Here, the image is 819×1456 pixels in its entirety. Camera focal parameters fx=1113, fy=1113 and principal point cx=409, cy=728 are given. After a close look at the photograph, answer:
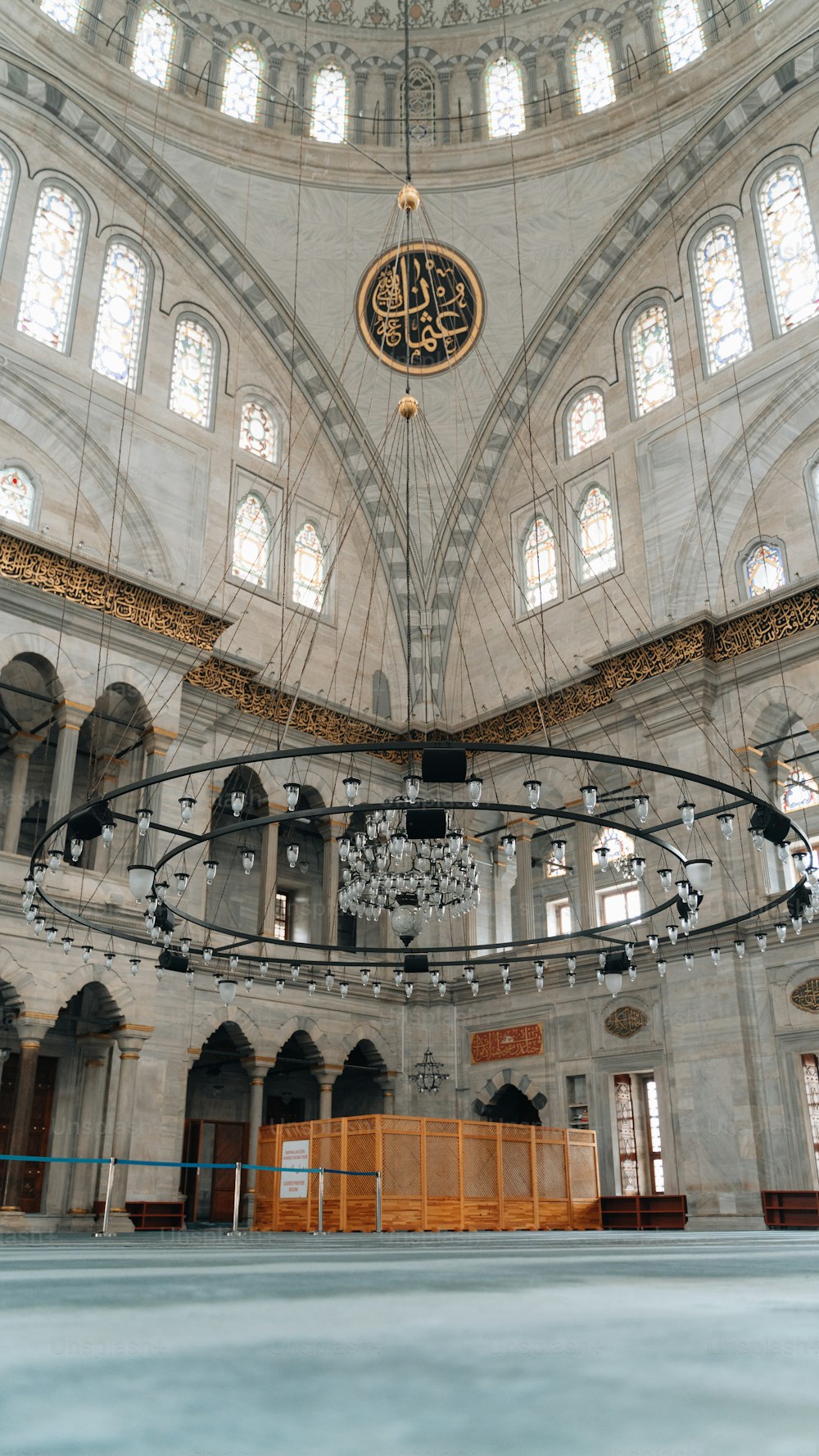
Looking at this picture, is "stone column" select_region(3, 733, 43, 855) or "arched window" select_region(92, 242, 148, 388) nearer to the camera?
"stone column" select_region(3, 733, 43, 855)

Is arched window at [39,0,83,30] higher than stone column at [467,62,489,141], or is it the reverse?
Answer: stone column at [467,62,489,141]

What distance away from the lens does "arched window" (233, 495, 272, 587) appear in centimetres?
1689

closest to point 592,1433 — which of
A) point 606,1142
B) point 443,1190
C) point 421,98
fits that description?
point 443,1190

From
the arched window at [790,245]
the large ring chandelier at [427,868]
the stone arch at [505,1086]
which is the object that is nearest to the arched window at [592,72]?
the arched window at [790,245]

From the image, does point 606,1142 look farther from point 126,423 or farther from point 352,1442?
point 352,1442

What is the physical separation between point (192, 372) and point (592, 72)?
7871mm

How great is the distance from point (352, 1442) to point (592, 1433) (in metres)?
0.23

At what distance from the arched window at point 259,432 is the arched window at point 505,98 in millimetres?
5797

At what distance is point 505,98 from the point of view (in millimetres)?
18094

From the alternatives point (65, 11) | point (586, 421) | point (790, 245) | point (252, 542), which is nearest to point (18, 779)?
point (252, 542)

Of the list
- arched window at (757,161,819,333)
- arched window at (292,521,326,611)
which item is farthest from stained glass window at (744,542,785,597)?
arched window at (292,521,326,611)

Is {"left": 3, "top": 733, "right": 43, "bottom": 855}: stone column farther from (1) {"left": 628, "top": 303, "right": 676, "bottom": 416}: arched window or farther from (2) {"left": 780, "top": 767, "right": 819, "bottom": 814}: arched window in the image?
(1) {"left": 628, "top": 303, "right": 676, "bottom": 416}: arched window

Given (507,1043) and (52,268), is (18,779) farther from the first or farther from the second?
(507,1043)

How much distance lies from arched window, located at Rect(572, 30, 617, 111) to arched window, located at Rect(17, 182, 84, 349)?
8003 mm
